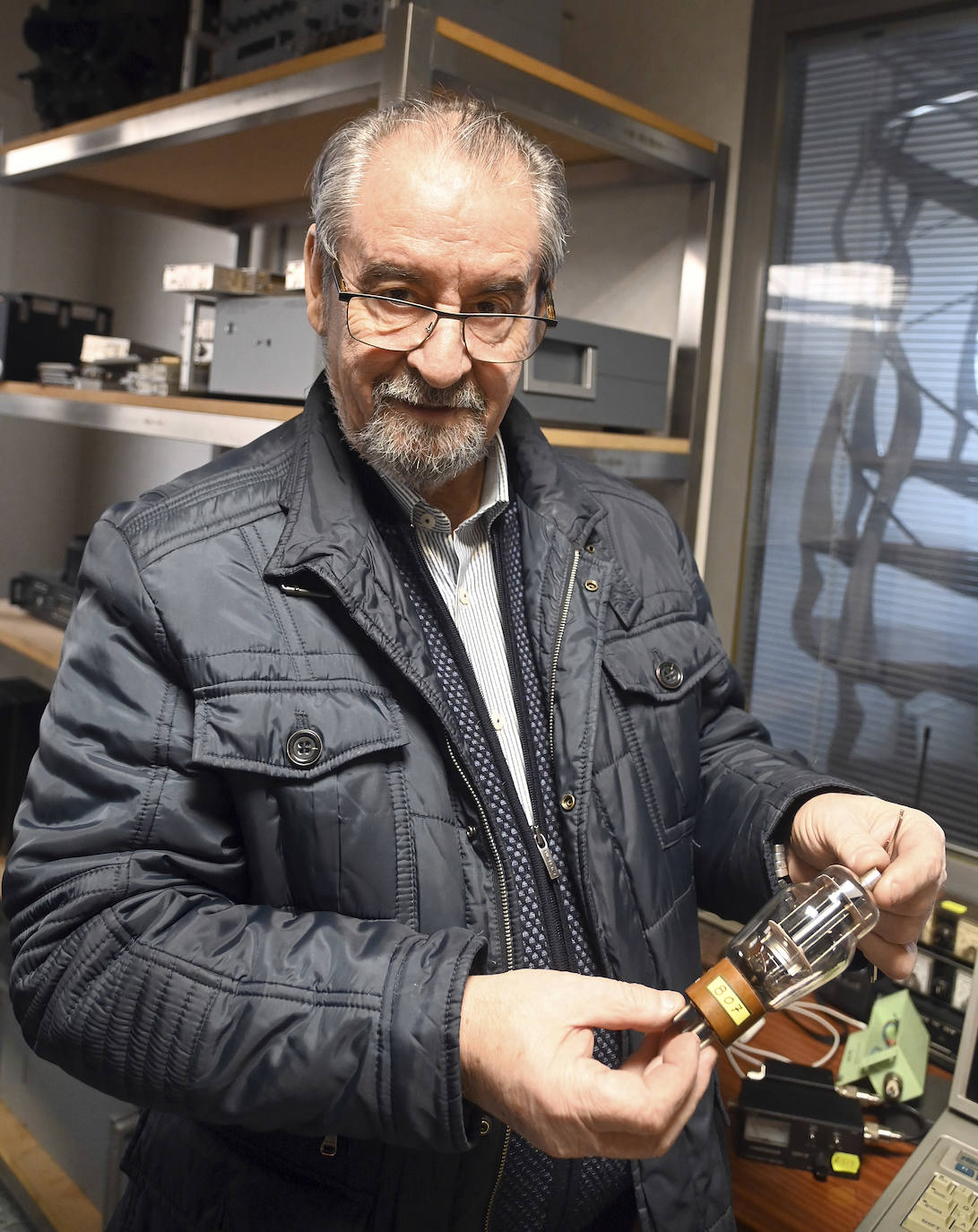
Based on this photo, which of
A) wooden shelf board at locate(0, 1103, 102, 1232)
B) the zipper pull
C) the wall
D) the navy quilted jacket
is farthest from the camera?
wooden shelf board at locate(0, 1103, 102, 1232)

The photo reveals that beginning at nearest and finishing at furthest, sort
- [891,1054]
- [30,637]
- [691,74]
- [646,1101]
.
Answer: [646,1101] → [891,1054] → [691,74] → [30,637]

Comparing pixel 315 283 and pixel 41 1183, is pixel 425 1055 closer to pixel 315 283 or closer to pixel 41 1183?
pixel 315 283

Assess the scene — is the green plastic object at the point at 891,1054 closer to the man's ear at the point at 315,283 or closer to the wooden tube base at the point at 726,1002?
the wooden tube base at the point at 726,1002

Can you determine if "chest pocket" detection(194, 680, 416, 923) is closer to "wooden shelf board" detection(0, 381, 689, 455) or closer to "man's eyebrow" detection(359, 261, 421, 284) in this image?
"man's eyebrow" detection(359, 261, 421, 284)

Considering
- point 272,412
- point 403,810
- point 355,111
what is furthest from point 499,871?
point 355,111

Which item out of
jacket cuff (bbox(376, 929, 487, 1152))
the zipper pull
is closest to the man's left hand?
the zipper pull

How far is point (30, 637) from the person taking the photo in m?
2.26

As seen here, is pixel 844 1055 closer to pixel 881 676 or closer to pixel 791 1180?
pixel 791 1180

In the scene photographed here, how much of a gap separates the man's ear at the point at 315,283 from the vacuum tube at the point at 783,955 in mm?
730

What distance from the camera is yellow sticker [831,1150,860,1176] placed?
1258 millimetres

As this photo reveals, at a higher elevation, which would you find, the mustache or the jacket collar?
the mustache

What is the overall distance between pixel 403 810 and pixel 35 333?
2.02m

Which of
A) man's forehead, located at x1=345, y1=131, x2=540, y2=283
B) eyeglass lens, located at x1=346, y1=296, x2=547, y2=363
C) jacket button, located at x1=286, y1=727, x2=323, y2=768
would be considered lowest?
jacket button, located at x1=286, y1=727, x2=323, y2=768

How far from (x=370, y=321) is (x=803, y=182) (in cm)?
114
